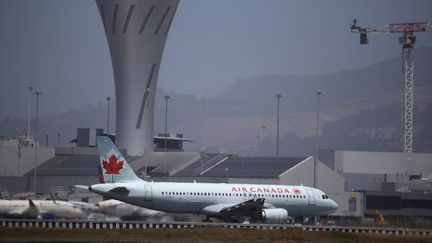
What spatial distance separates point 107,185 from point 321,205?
2207 centimetres

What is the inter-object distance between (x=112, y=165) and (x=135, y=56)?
3315 inches

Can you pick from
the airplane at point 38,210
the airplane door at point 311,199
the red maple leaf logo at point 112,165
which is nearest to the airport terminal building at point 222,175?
the airplane door at point 311,199

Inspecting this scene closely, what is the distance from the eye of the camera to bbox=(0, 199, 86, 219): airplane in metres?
77.6

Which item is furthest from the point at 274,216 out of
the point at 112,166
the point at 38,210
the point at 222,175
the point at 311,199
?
the point at 222,175

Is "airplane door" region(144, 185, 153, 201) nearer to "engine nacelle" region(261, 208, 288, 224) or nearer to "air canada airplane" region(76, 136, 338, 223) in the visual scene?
"air canada airplane" region(76, 136, 338, 223)

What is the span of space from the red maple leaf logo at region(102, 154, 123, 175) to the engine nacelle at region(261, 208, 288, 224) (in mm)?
12812

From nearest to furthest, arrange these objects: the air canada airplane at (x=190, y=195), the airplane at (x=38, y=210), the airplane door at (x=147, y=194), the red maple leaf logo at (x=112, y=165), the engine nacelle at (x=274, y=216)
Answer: the airplane at (x=38, y=210), the air canada airplane at (x=190, y=195), the airplane door at (x=147, y=194), the red maple leaf logo at (x=112, y=165), the engine nacelle at (x=274, y=216)

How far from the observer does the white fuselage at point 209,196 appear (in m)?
81.6

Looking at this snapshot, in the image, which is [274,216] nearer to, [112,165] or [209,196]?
[209,196]

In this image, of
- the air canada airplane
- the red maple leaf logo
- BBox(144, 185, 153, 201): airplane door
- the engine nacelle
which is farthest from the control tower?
BBox(144, 185, 153, 201): airplane door

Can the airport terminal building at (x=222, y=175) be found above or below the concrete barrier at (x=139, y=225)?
above

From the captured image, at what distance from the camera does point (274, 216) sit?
84938 mm

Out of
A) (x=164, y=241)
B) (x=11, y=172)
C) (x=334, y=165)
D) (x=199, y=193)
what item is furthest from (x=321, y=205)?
(x=334, y=165)

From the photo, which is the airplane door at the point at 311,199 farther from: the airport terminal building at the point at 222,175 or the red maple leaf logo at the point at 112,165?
the airport terminal building at the point at 222,175
